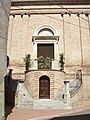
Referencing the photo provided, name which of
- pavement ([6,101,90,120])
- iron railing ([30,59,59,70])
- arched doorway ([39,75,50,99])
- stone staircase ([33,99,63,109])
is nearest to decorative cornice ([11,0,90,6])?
iron railing ([30,59,59,70])

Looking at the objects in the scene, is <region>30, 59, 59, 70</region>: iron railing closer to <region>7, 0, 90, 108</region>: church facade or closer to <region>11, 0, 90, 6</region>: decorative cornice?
<region>7, 0, 90, 108</region>: church facade

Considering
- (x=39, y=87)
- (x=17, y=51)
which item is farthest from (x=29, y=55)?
(x=39, y=87)

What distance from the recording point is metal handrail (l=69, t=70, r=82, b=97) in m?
18.8

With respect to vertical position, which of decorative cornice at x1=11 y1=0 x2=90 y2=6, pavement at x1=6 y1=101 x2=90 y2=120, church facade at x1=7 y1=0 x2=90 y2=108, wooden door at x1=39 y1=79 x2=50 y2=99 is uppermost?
decorative cornice at x1=11 y1=0 x2=90 y2=6

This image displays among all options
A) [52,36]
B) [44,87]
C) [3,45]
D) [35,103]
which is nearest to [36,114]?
[35,103]

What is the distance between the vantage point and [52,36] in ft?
79.9

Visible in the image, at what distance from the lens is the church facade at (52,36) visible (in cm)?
2338

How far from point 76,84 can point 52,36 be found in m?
6.06

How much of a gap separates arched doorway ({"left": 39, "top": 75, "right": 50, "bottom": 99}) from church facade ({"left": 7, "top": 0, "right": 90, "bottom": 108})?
1833mm

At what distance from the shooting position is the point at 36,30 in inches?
972

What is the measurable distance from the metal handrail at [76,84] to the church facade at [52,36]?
100cm

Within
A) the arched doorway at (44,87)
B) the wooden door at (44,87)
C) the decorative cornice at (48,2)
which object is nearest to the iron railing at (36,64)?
the arched doorway at (44,87)

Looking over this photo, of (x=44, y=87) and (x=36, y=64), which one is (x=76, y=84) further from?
(x=36, y=64)

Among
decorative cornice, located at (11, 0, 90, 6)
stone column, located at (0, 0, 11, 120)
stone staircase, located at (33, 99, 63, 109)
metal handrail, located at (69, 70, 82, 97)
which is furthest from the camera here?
decorative cornice, located at (11, 0, 90, 6)
